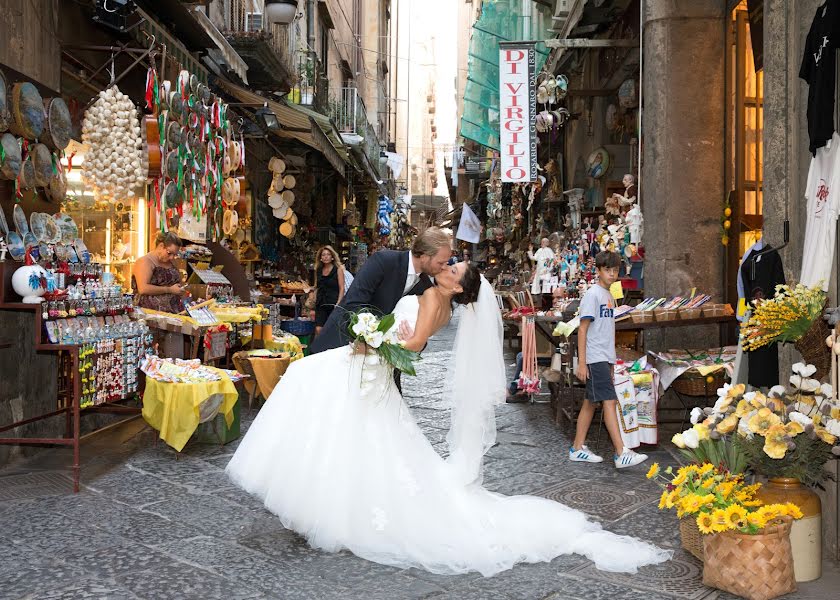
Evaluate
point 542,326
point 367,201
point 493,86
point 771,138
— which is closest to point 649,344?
point 542,326

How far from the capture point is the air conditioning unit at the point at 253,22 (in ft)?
45.5

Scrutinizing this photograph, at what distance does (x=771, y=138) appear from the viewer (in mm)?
5902

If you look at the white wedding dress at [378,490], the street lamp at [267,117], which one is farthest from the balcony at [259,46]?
the white wedding dress at [378,490]

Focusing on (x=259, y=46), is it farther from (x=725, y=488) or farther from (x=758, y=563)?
(x=758, y=563)

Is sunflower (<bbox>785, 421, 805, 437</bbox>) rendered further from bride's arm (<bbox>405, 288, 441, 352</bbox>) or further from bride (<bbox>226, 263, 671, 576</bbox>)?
bride's arm (<bbox>405, 288, 441, 352</bbox>)

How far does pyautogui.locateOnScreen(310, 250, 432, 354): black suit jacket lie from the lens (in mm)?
5609

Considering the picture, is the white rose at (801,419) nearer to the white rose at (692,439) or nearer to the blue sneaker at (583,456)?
the white rose at (692,439)

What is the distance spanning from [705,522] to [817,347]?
1370 mm

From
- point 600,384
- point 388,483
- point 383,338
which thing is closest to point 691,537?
point 388,483

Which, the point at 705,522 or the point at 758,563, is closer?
the point at 758,563

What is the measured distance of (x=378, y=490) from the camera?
16.4 feet

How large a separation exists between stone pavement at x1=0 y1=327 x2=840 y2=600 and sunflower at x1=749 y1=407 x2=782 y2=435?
0.83 m

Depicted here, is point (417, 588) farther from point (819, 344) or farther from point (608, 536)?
point (819, 344)

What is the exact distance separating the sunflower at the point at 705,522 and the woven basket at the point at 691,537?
0.47m
